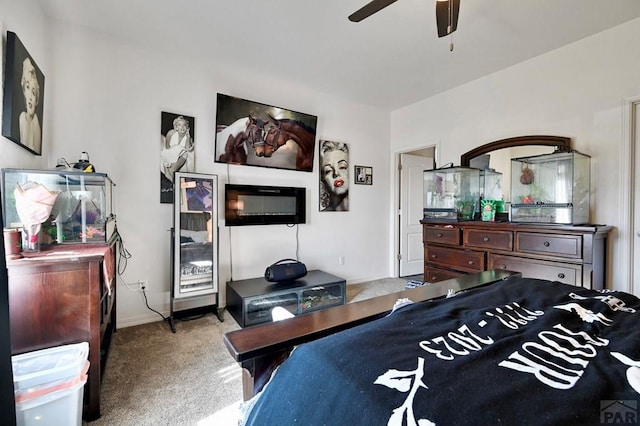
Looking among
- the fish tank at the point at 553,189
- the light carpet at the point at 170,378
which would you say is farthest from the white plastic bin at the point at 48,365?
the fish tank at the point at 553,189

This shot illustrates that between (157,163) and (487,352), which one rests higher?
(157,163)

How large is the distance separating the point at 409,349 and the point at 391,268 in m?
4.00

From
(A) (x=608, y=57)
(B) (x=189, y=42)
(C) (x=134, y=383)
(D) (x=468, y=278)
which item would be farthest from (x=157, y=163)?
(A) (x=608, y=57)

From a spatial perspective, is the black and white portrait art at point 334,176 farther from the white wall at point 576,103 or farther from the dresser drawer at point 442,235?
the white wall at point 576,103

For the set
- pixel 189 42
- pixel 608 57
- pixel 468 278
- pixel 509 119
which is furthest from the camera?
pixel 509 119

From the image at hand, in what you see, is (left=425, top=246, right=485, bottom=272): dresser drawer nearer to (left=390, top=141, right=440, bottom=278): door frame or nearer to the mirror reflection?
(left=390, top=141, right=440, bottom=278): door frame

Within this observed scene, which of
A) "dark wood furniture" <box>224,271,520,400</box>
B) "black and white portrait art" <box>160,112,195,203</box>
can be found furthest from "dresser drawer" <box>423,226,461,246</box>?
"black and white portrait art" <box>160,112,195,203</box>

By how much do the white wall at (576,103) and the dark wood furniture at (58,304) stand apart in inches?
152

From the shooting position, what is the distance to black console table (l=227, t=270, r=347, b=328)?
8.87ft

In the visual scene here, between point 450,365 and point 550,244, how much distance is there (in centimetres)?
237

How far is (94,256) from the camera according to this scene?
4.83ft

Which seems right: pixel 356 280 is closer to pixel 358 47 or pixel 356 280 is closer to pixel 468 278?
pixel 468 278

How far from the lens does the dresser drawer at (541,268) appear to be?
229cm

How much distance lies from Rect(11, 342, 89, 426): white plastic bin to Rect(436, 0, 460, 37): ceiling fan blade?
272cm
